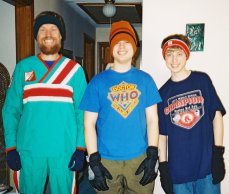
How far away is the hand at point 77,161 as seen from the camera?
5.70ft

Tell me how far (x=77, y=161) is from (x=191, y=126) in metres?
0.77

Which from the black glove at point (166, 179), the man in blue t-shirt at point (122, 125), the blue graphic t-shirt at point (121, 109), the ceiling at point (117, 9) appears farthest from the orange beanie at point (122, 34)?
the ceiling at point (117, 9)

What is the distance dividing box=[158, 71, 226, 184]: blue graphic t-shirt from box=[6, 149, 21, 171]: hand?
3.29ft

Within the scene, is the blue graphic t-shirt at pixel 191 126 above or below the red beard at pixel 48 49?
below

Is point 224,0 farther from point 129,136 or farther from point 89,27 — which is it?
point 89,27

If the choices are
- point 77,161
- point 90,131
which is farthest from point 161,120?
point 77,161

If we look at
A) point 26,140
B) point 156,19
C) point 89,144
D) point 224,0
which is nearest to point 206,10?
point 224,0

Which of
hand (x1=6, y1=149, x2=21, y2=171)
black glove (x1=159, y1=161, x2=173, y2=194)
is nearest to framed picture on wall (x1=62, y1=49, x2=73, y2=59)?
hand (x1=6, y1=149, x2=21, y2=171)

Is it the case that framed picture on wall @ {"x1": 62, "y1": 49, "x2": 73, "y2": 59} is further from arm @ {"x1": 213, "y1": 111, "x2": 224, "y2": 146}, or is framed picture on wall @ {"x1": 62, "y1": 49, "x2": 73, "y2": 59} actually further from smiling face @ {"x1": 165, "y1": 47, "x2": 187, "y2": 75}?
arm @ {"x1": 213, "y1": 111, "x2": 224, "y2": 146}

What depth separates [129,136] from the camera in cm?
162

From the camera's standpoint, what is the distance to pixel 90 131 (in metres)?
1.66

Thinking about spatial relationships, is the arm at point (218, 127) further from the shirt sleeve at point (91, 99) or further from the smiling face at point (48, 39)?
the smiling face at point (48, 39)

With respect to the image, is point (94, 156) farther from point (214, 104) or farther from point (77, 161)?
point (214, 104)

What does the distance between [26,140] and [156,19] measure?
1.33 metres
